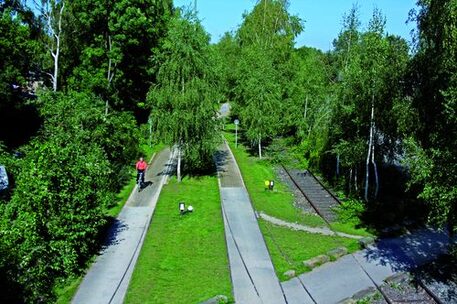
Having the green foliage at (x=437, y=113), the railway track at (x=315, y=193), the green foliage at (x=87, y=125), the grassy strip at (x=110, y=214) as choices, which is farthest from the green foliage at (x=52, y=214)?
the railway track at (x=315, y=193)

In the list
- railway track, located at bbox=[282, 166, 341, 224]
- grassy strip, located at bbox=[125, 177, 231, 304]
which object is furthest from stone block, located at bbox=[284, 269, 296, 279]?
railway track, located at bbox=[282, 166, 341, 224]

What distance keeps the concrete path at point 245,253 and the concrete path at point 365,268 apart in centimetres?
69

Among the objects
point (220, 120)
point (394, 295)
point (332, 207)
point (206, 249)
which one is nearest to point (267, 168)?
point (220, 120)

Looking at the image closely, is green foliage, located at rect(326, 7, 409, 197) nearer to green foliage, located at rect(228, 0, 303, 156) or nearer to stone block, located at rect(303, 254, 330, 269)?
stone block, located at rect(303, 254, 330, 269)

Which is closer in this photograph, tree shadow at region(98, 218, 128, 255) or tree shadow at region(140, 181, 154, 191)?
tree shadow at region(98, 218, 128, 255)

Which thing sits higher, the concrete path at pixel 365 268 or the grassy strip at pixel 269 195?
the grassy strip at pixel 269 195

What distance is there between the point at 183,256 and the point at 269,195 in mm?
10075

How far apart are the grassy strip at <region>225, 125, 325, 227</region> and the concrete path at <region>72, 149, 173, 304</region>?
222 inches

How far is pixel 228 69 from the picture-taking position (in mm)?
54062

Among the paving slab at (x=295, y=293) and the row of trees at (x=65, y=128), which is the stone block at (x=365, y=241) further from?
the row of trees at (x=65, y=128)

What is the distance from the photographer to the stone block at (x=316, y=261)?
18.3m

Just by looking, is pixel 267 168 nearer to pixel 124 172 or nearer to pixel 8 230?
pixel 124 172

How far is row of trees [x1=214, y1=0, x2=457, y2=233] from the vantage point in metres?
16.3

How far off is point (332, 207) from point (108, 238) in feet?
40.0
